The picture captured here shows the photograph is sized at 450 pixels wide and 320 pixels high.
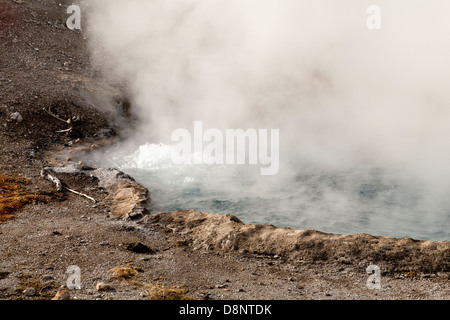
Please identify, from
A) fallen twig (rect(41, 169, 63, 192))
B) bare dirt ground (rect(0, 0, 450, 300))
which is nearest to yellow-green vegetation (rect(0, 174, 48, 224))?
bare dirt ground (rect(0, 0, 450, 300))

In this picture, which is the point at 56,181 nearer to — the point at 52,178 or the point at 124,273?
the point at 52,178

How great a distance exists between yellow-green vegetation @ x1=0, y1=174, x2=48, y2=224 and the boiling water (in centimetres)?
293

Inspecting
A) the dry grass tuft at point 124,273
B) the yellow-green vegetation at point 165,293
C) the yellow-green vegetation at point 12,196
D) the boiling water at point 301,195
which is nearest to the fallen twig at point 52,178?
the yellow-green vegetation at point 12,196

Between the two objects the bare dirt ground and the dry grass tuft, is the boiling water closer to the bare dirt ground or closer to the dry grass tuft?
the bare dirt ground

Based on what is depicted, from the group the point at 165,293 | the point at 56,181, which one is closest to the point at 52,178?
the point at 56,181

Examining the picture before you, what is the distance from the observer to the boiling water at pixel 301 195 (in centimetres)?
1086

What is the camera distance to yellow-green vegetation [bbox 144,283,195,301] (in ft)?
18.9

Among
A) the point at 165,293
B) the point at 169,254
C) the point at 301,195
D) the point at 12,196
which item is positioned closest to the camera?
the point at 165,293

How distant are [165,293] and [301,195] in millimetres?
7075

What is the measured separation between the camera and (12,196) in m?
9.55

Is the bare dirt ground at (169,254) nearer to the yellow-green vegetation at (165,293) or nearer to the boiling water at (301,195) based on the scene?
the yellow-green vegetation at (165,293)

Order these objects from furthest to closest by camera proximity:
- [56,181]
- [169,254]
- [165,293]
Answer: [56,181]
[169,254]
[165,293]

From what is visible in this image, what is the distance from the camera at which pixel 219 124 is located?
684 inches
